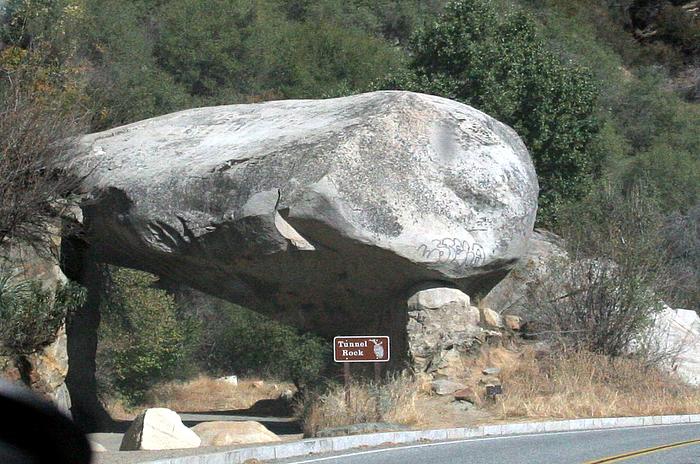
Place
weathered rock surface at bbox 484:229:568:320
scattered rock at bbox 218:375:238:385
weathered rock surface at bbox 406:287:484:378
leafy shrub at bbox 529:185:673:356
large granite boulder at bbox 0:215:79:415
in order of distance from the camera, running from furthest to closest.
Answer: scattered rock at bbox 218:375:238:385 → weathered rock surface at bbox 484:229:568:320 → leafy shrub at bbox 529:185:673:356 → weathered rock surface at bbox 406:287:484:378 → large granite boulder at bbox 0:215:79:415

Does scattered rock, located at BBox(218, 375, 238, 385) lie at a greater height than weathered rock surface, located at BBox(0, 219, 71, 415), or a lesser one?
lesser

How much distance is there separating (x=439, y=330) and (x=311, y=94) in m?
25.1

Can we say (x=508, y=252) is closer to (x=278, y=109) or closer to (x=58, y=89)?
(x=278, y=109)

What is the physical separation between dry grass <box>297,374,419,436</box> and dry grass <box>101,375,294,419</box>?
10.6 meters

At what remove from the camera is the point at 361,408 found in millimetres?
15812

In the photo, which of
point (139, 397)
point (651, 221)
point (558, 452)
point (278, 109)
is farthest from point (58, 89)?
point (558, 452)

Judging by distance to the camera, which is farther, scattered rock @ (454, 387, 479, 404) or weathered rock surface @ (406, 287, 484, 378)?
weathered rock surface @ (406, 287, 484, 378)

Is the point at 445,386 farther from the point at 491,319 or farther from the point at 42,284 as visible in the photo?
the point at 42,284

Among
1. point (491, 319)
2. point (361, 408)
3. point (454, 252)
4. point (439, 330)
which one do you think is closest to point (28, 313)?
point (361, 408)

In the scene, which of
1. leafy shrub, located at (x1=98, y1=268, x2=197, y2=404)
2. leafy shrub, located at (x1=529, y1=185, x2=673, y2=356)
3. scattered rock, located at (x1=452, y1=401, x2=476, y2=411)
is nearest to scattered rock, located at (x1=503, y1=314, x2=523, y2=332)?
leafy shrub, located at (x1=529, y1=185, x2=673, y2=356)

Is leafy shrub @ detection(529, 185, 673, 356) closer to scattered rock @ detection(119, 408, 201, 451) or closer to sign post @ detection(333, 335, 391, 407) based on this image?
sign post @ detection(333, 335, 391, 407)

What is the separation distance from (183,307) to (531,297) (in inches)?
525

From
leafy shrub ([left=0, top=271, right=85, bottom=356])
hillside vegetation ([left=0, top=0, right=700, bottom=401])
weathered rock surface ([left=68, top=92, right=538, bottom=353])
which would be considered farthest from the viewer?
hillside vegetation ([left=0, top=0, right=700, bottom=401])

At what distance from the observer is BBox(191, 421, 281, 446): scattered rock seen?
557 inches
